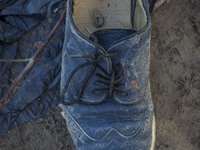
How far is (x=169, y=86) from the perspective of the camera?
5.01 feet

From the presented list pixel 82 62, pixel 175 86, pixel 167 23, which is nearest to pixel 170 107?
pixel 175 86

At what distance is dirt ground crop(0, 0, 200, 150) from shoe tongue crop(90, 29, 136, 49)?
1.70 ft

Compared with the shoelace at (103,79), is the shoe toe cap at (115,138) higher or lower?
lower

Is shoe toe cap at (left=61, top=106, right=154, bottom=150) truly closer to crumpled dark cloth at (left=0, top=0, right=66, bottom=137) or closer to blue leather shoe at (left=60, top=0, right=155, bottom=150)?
blue leather shoe at (left=60, top=0, right=155, bottom=150)

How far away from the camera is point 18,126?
154 cm

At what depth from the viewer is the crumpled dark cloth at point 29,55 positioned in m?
1.51

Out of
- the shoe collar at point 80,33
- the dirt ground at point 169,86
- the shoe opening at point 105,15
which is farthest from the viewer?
the dirt ground at point 169,86

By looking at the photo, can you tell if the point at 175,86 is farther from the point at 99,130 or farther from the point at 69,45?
the point at 69,45

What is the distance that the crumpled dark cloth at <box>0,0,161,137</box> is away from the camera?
1.51m

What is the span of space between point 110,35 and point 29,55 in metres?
0.84

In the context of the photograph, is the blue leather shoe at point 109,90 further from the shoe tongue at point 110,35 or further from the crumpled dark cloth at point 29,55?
the crumpled dark cloth at point 29,55

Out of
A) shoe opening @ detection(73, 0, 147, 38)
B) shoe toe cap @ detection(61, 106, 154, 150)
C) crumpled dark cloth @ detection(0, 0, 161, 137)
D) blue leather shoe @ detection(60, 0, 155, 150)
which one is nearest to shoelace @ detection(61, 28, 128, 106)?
blue leather shoe @ detection(60, 0, 155, 150)

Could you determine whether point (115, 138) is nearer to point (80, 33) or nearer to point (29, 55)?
point (80, 33)

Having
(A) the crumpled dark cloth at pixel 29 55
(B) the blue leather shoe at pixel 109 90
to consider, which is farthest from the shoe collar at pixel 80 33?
(A) the crumpled dark cloth at pixel 29 55
